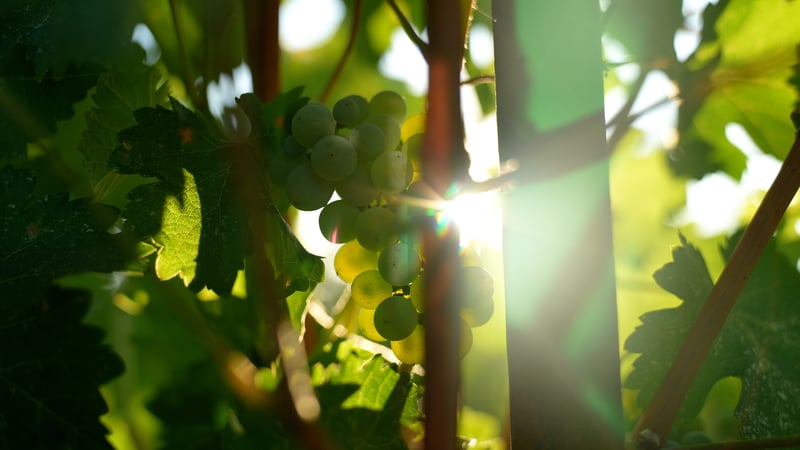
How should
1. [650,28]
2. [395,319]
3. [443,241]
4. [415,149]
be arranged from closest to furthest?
1. [443,241]
2. [395,319]
3. [415,149]
4. [650,28]

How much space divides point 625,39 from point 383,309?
0.55 meters

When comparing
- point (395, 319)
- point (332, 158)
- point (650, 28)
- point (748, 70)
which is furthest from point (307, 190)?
point (748, 70)

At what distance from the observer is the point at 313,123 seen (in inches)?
28.5

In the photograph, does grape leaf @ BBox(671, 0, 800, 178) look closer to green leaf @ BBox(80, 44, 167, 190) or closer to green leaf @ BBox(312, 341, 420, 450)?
green leaf @ BBox(312, 341, 420, 450)

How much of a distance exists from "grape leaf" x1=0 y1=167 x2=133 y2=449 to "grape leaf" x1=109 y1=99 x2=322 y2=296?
0.14ft

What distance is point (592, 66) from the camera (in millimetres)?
569

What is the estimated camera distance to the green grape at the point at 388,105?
81 centimetres

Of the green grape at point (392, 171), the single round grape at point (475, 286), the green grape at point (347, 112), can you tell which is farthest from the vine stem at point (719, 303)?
the green grape at point (347, 112)

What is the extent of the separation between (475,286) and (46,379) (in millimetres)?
407

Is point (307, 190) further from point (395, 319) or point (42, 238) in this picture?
point (42, 238)

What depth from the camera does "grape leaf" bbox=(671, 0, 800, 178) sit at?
103cm

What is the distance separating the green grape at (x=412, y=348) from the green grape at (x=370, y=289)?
0.05m

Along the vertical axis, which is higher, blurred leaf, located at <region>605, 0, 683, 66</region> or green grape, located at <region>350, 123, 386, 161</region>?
blurred leaf, located at <region>605, 0, 683, 66</region>

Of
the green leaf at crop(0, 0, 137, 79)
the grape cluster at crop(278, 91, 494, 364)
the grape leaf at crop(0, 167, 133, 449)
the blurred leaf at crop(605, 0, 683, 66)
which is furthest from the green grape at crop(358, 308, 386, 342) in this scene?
the blurred leaf at crop(605, 0, 683, 66)
